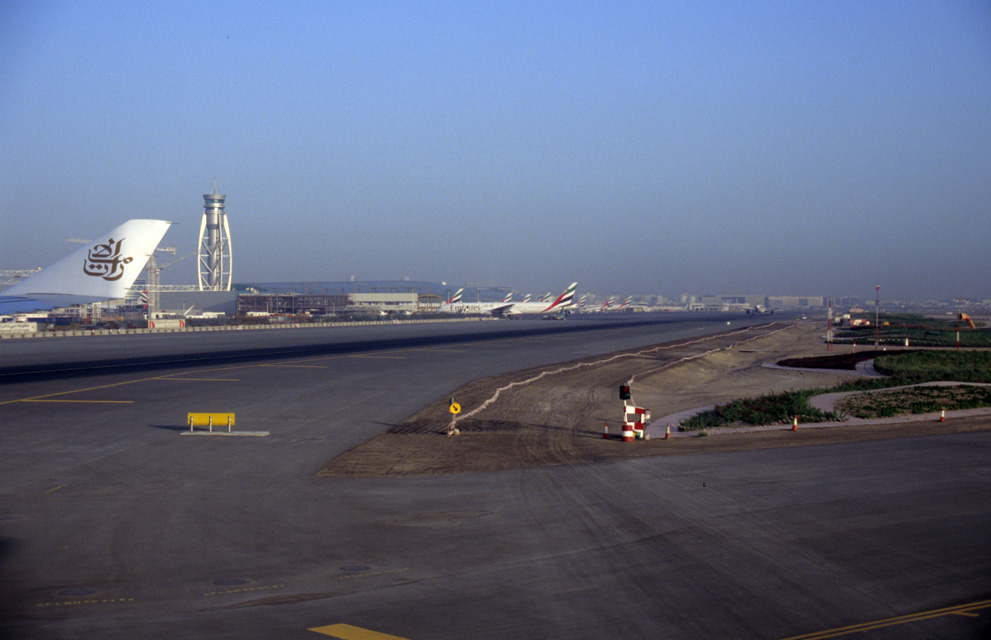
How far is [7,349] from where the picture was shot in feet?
197

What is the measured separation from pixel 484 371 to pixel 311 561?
33.5m

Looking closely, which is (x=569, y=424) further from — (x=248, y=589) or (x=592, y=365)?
(x=592, y=365)

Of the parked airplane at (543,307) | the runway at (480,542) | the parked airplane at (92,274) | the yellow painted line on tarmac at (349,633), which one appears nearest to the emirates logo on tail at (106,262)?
the parked airplane at (92,274)

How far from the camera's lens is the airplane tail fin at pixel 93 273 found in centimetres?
3834

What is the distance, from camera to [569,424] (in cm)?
2661

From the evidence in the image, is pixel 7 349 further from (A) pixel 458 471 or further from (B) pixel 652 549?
(B) pixel 652 549

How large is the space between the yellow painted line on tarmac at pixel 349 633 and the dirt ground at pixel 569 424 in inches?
360

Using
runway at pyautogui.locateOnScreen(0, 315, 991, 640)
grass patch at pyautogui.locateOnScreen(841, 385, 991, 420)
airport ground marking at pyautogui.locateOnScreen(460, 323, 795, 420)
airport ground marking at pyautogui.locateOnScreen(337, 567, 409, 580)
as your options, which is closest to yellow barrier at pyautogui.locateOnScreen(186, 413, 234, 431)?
runway at pyautogui.locateOnScreen(0, 315, 991, 640)

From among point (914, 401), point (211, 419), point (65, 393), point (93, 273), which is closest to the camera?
point (211, 419)

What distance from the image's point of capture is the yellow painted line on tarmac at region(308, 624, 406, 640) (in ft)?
26.9

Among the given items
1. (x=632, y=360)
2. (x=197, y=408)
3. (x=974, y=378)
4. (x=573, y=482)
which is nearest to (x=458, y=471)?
(x=573, y=482)

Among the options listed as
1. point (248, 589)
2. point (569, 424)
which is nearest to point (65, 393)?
point (569, 424)

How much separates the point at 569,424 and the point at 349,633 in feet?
61.4

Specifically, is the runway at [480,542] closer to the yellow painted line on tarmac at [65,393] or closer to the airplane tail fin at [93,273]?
the yellow painted line on tarmac at [65,393]
